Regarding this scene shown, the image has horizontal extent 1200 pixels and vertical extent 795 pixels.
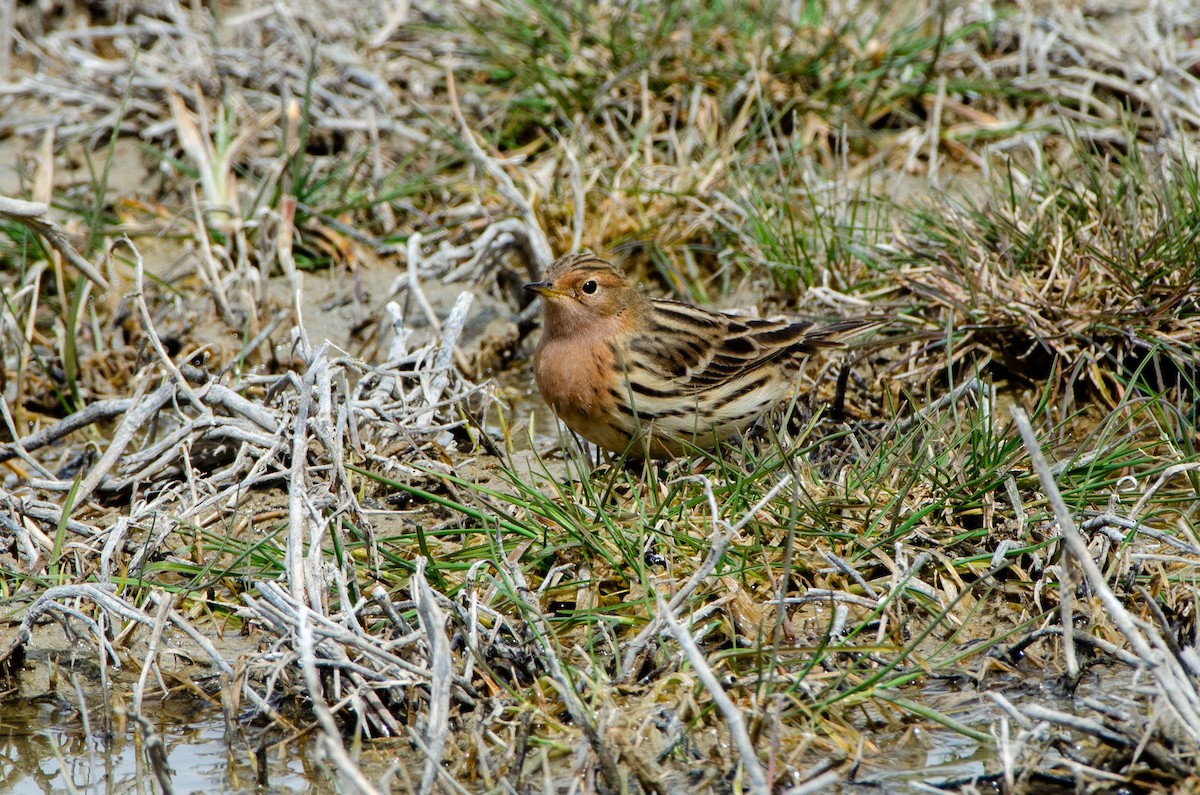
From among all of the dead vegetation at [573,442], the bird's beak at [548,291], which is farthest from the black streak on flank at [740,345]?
the bird's beak at [548,291]

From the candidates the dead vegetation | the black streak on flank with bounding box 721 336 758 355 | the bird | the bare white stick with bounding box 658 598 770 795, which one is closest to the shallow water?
the dead vegetation

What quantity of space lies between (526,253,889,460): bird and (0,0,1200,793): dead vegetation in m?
0.21

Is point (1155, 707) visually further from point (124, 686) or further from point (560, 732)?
point (124, 686)

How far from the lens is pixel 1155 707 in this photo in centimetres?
371

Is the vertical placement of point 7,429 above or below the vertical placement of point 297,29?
below

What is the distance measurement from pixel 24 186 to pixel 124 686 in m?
4.48

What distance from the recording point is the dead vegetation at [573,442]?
14.1 feet

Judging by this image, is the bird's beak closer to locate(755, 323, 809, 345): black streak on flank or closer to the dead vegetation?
the dead vegetation

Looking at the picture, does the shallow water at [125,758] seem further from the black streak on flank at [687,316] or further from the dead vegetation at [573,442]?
the black streak on flank at [687,316]

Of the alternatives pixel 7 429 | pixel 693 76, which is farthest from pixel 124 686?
pixel 693 76

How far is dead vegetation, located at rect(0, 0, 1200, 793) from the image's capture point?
429cm

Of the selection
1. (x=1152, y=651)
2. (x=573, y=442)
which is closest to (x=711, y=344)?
(x=573, y=442)

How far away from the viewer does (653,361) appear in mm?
6211

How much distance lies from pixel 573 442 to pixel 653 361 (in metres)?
0.53
